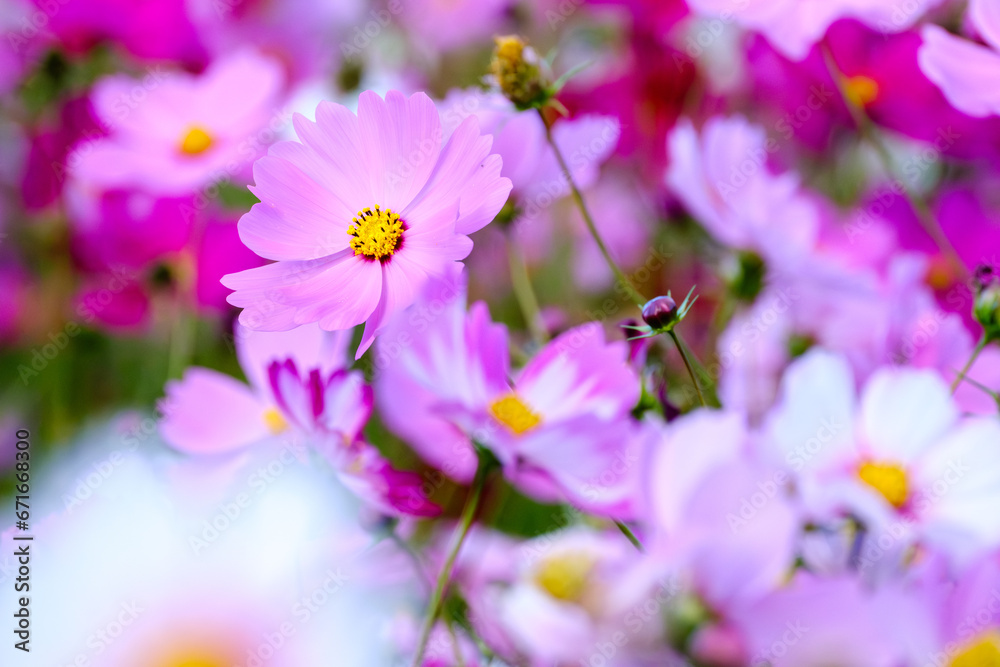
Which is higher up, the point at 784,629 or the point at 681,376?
the point at 784,629

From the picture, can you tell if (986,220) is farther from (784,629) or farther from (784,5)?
(784,629)

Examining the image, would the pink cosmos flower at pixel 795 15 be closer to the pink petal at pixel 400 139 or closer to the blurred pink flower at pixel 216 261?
the pink petal at pixel 400 139

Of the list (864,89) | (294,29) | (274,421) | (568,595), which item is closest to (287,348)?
(274,421)

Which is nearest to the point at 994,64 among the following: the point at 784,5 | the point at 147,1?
the point at 784,5

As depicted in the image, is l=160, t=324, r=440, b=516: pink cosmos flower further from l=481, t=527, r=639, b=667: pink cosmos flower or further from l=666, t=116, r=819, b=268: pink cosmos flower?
l=666, t=116, r=819, b=268: pink cosmos flower

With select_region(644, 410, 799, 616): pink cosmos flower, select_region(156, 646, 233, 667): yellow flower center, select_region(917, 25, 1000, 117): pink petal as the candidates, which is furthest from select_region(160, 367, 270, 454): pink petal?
select_region(917, 25, 1000, 117): pink petal

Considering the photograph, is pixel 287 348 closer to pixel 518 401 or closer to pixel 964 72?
pixel 518 401

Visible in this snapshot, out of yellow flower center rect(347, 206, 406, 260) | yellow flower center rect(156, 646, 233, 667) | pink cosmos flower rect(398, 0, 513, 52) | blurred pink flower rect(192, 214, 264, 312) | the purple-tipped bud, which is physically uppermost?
yellow flower center rect(347, 206, 406, 260)
